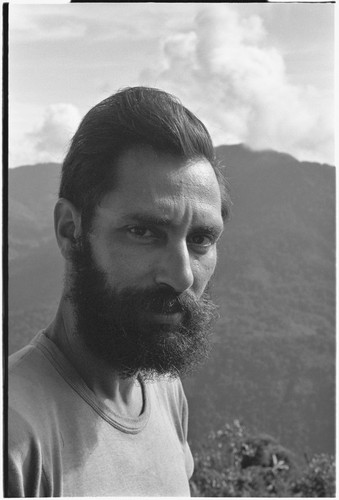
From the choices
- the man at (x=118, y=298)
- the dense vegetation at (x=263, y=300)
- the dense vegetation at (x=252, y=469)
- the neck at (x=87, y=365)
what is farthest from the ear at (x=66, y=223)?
the dense vegetation at (x=252, y=469)

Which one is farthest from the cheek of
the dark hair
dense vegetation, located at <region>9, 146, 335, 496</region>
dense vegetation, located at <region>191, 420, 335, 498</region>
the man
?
dense vegetation, located at <region>191, 420, 335, 498</region>

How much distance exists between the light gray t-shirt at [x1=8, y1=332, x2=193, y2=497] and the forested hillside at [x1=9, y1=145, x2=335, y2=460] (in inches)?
38.4

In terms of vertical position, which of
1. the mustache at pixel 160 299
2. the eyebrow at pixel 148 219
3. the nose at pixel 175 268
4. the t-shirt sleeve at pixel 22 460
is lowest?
the t-shirt sleeve at pixel 22 460

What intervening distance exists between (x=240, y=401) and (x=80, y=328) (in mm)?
1240

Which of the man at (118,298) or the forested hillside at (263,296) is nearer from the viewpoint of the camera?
the man at (118,298)

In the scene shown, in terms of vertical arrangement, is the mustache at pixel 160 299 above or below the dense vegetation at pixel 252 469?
above

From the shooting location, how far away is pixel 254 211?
2168mm

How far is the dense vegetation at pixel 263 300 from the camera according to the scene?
2002 millimetres

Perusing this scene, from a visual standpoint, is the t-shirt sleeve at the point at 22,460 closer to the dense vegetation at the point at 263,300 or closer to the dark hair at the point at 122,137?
the dark hair at the point at 122,137

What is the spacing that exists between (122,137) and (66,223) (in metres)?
0.15

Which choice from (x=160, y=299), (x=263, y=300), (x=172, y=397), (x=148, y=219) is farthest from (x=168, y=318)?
(x=263, y=300)

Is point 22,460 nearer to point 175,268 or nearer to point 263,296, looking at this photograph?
point 175,268

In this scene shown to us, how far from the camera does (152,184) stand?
86cm

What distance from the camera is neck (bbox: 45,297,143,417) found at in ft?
3.06
